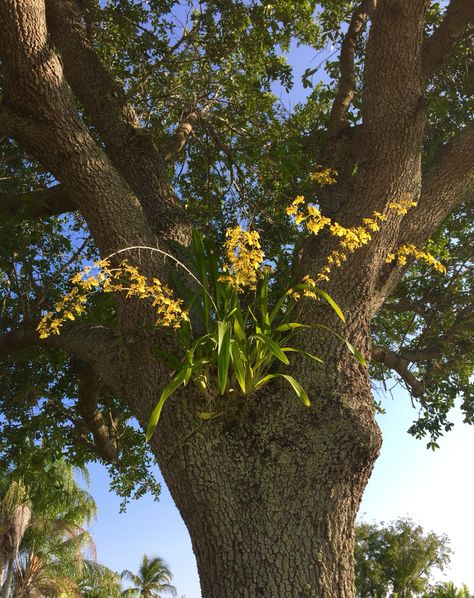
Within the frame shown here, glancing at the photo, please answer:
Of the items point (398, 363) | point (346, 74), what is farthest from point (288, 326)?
point (398, 363)

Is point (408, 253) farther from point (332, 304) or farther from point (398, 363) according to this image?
point (398, 363)

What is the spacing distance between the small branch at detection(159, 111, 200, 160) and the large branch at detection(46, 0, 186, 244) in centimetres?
110

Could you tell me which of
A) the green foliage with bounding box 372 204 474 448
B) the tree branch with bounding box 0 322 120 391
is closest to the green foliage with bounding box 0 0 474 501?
the green foliage with bounding box 372 204 474 448

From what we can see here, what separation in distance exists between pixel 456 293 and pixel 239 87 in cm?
359

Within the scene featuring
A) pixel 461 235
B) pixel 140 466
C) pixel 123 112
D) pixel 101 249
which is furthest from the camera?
pixel 140 466

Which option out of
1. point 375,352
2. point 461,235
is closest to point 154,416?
point 375,352

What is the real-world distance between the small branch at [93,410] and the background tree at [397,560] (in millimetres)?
21257

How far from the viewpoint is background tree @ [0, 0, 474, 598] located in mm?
2631

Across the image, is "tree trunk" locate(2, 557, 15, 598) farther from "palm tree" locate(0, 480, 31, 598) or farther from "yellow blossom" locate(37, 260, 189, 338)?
"yellow blossom" locate(37, 260, 189, 338)

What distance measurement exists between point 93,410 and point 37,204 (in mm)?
2617

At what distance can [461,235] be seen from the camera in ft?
22.8

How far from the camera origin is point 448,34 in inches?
172

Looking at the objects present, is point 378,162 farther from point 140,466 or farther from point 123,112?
point 140,466

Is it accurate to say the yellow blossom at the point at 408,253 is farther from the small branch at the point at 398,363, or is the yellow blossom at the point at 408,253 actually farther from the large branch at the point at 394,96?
the small branch at the point at 398,363
